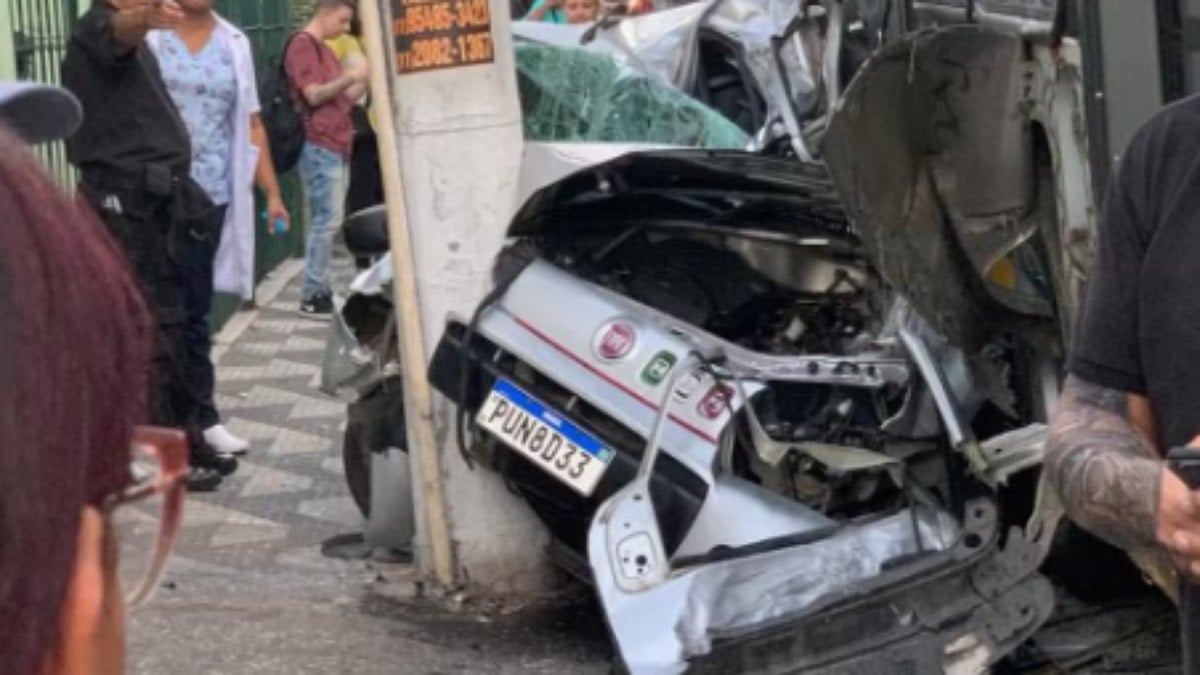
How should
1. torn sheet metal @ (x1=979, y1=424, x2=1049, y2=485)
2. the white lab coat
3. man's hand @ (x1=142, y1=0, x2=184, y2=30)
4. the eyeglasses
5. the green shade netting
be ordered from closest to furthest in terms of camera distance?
the eyeglasses, torn sheet metal @ (x1=979, y1=424, x2=1049, y2=485), the green shade netting, man's hand @ (x1=142, y1=0, x2=184, y2=30), the white lab coat

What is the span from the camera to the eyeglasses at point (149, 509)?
155 cm

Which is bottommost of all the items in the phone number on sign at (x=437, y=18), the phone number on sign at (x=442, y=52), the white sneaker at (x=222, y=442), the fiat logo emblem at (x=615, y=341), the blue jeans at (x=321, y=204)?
the blue jeans at (x=321, y=204)

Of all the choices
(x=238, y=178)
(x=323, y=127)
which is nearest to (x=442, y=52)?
(x=238, y=178)

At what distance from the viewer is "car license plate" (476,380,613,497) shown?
6.13 m

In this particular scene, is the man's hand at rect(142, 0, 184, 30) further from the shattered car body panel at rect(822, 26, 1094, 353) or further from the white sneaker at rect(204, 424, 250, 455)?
the shattered car body panel at rect(822, 26, 1094, 353)

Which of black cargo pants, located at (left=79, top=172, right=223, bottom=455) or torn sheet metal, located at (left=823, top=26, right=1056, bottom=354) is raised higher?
torn sheet metal, located at (left=823, top=26, right=1056, bottom=354)

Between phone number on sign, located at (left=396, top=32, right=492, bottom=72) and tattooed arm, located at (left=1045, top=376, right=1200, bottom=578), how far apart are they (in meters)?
3.87

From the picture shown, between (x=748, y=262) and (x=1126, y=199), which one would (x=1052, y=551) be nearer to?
(x=748, y=262)

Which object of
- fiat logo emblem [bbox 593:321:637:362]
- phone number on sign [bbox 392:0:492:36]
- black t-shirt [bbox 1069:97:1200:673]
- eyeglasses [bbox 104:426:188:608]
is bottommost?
fiat logo emblem [bbox 593:321:637:362]

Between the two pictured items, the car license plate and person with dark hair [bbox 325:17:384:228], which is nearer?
the car license plate

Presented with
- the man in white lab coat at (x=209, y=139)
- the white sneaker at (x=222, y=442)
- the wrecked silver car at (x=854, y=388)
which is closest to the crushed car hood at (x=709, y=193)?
the wrecked silver car at (x=854, y=388)

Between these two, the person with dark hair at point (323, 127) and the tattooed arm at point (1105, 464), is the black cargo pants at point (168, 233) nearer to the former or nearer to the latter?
the person with dark hair at point (323, 127)

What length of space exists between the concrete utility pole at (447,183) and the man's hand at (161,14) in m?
1.13

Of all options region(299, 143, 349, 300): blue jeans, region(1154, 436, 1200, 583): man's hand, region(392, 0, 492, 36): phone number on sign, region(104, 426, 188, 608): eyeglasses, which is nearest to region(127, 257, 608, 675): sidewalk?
region(392, 0, 492, 36): phone number on sign
